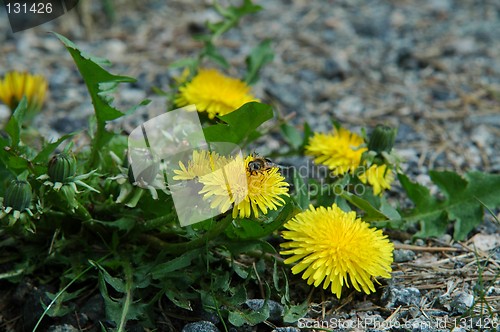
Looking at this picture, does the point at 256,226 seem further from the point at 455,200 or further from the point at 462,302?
the point at 455,200

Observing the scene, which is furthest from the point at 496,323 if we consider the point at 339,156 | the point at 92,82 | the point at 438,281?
the point at 92,82

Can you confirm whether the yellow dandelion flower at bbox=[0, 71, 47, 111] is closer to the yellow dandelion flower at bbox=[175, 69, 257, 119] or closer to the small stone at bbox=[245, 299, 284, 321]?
the yellow dandelion flower at bbox=[175, 69, 257, 119]

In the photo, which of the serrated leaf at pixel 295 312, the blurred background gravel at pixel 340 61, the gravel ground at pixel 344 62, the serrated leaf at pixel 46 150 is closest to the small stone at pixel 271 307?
the serrated leaf at pixel 295 312

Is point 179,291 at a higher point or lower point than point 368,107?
higher

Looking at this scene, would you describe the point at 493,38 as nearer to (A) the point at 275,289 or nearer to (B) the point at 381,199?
(B) the point at 381,199

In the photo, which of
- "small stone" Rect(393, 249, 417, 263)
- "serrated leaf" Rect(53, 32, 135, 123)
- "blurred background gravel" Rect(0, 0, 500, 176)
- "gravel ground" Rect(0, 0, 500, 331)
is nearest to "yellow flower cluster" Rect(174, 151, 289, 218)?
"serrated leaf" Rect(53, 32, 135, 123)

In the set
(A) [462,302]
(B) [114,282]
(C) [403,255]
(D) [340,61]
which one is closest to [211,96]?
(B) [114,282]
